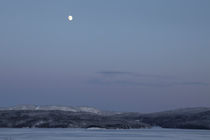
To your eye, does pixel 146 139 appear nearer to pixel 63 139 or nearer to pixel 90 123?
pixel 63 139

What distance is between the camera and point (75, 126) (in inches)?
7141

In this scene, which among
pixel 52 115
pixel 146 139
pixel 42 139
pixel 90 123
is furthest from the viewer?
pixel 52 115

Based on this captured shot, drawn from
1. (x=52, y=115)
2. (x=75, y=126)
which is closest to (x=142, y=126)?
(x=75, y=126)

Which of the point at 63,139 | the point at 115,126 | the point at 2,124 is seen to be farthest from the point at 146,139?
the point at 2,124

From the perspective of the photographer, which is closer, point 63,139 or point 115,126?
point 63,139

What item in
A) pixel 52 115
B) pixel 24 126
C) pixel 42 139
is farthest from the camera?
pixel 52 115

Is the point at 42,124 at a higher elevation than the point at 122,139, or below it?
higher

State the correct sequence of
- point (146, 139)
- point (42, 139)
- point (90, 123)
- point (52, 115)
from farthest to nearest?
point (52, 115), point (90, 123), point (146, 139), point (42, 139)

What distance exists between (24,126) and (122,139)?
9739cm

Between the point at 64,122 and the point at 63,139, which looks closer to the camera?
the point at 63,139

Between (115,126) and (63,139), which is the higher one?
(115,126)

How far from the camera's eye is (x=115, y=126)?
182 meters

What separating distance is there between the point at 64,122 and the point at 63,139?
102 m

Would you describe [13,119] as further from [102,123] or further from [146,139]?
[146,139]
